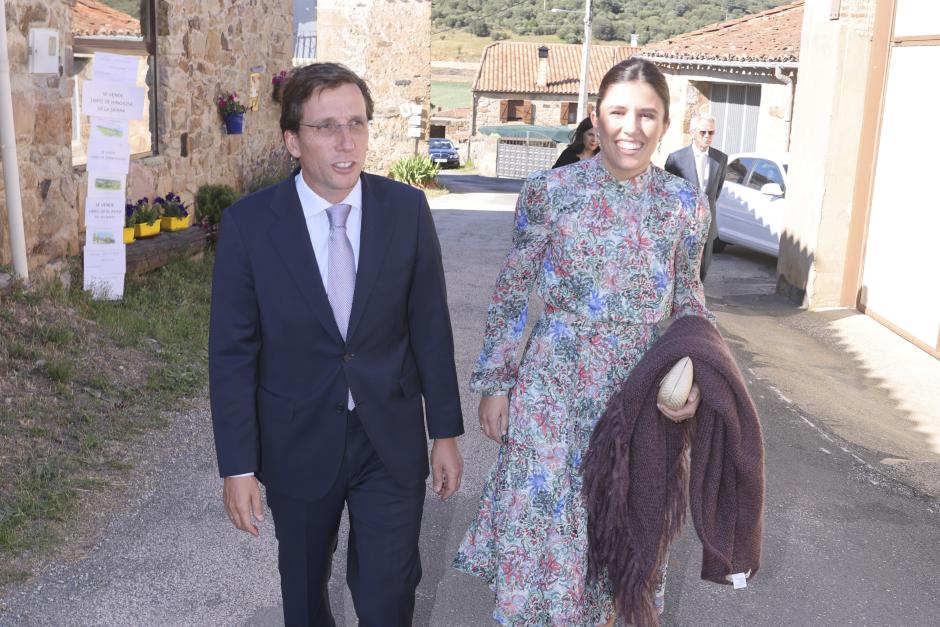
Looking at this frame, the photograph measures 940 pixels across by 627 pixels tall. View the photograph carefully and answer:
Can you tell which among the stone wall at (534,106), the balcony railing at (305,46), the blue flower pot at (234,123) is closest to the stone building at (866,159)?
the blue flower pot at (234,123)

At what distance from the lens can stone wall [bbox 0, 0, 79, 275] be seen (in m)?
6.96

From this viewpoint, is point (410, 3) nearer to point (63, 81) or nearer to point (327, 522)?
point (63, 81)

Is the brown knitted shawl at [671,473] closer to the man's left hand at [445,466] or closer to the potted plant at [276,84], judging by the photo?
the man's left hand at [445,466]

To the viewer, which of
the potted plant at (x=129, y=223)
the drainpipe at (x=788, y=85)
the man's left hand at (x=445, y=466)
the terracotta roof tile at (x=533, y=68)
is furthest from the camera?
the terracotta roof tile at (x=533, y=68)

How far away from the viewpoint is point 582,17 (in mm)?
88500

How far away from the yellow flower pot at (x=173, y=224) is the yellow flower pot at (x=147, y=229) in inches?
10.1

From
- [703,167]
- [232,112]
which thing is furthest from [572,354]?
[232,112]

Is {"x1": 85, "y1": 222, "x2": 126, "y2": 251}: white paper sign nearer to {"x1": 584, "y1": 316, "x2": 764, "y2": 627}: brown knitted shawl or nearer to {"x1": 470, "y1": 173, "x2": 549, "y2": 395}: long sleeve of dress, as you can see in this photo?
{"x1": 470, "y1": 173, "x2": 549, "y2": 395}: long sleeve of dress

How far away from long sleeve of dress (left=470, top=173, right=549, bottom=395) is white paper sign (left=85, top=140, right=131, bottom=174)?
18.7ft

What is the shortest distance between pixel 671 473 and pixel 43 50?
5.81m

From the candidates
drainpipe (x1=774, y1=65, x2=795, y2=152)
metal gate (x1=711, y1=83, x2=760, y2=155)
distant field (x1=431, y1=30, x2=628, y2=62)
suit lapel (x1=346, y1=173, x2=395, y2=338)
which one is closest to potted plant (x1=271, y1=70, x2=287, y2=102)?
drainpipe (x1=774, y1=65, x2=795, y2=152)

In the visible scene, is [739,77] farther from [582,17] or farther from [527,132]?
[582,17]

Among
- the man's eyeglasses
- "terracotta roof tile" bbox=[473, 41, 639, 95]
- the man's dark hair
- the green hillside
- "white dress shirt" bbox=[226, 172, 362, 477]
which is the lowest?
"white dress shirt" bbox=[226, 172, 362, 477]

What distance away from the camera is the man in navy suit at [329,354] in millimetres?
2773
